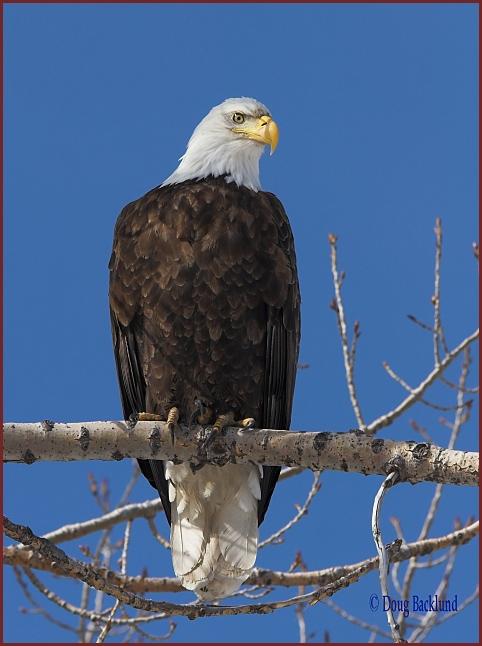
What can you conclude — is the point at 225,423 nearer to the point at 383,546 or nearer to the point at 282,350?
the point at 282,350

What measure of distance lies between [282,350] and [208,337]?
401mm

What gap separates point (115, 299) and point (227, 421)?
2.80 feet

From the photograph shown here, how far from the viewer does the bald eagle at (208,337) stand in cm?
455

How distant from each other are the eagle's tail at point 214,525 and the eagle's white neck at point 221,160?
5.17 ft

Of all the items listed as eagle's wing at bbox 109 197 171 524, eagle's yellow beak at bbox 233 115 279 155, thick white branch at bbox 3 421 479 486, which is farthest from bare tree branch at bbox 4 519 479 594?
eagle's yellow beak at bbox 233 115 279 155

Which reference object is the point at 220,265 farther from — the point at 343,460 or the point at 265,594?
the point at 265,594

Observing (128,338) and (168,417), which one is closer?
(168,417)

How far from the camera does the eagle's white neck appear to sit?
527 cm

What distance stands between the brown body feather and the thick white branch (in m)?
0.61

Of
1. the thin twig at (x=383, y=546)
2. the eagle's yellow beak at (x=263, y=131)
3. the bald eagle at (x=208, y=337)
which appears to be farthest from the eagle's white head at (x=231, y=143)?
the thin twig at (x=383, y=546)

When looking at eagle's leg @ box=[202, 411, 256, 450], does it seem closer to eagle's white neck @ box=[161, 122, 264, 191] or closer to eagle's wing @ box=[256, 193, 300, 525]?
eagle's wing @ box=[256, 193, 300, 525]

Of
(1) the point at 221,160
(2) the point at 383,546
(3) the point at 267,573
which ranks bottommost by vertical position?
(2) the point at 383,546

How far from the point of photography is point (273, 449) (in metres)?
3.77

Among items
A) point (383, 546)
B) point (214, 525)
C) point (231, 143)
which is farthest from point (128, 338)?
point (383, 546)
